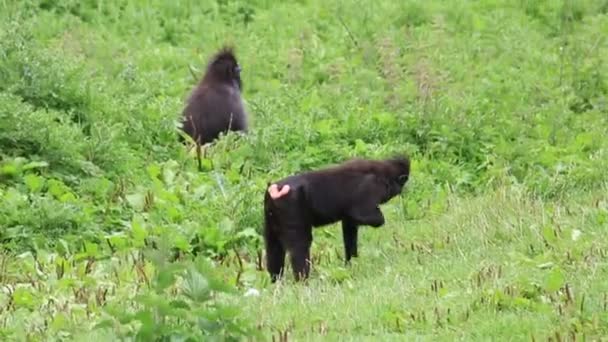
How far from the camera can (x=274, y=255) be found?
408 inches

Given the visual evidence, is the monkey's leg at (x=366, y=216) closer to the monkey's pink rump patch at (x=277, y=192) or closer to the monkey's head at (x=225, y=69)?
the monkey's pink rump patch at (x=277, y=192)

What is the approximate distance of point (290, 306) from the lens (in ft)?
26.7

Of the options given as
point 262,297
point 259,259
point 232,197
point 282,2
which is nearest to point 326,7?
point 282,2

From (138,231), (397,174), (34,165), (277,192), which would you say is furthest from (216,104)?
(277,192)

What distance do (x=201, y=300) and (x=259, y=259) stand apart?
4722 mm

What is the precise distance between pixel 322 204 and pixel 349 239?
1.64 ft

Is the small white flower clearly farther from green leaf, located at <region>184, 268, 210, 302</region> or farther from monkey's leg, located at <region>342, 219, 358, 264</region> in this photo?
green leaf, located at <region>184, 268, 210, 302</region>

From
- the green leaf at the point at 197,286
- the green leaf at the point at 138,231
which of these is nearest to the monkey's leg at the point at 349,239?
the green leaf at the point at 138,231

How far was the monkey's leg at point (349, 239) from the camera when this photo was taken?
10.5 m

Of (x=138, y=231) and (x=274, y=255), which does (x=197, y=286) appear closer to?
(x=274, y=255)

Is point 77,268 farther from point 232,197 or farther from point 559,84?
point 559,84

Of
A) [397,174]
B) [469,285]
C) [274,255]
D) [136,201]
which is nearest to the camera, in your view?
[469,285]

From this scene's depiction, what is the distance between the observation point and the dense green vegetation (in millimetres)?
7637

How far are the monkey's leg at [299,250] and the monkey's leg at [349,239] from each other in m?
0.47
